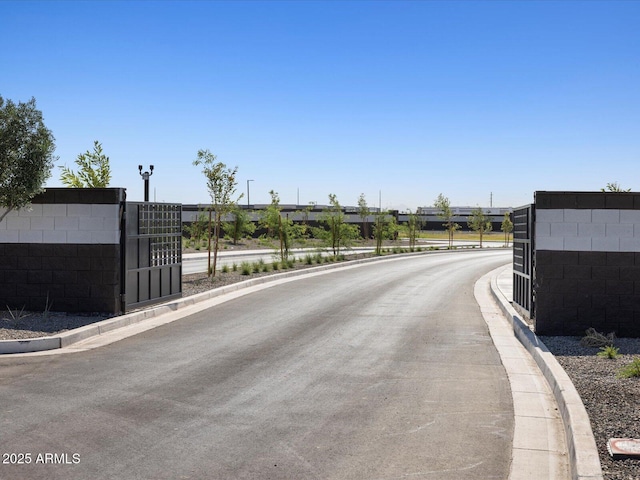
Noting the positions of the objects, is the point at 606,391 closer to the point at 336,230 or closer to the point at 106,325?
the point at 106,325

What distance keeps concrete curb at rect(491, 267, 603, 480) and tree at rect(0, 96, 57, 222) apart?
9.76 meters

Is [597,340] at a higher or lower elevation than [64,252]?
lower

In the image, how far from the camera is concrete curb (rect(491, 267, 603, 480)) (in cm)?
534

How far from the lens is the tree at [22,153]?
12516mm

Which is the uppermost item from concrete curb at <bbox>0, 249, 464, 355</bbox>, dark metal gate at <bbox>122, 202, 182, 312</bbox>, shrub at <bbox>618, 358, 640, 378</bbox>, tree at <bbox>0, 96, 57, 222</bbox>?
tree at <bbox>0, 96, 57, 222</bbox>

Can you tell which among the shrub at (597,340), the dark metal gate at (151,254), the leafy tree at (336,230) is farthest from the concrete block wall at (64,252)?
the leafy tree at (336,230)

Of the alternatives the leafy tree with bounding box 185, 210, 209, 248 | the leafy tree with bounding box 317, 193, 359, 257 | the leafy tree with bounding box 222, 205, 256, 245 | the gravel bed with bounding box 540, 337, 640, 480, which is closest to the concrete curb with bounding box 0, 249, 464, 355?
the gravel bed with bounding box 540, 337, 640, 480

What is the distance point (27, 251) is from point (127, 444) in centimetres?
880

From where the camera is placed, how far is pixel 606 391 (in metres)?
7.67

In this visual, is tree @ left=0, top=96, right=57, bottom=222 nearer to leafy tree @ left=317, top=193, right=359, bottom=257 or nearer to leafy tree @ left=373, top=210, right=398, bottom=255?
leafy tree @ left=317, top=193, right=359, bottom=257

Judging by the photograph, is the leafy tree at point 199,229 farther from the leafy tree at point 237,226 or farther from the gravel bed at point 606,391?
the gravel bed at point 606,391

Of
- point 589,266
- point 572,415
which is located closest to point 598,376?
point 572,415

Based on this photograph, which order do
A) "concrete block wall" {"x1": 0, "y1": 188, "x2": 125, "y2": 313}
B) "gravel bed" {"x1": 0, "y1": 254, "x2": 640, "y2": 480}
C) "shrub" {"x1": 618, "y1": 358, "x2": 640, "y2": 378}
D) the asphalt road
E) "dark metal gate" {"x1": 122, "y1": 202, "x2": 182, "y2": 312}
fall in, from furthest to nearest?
"dark metal gate" {"x1": 122, "y1": 202, "x2": 182, "y2": 312}, "concrete block wall" {"x1": 0, "y1": 188, "x2": 125, "y2": 313}, "shrub" {"x1": 618, "y1": 358, "x2": 640, "y2": 378}, "gravel bed" {"x1": 0, "y1": 254, "x2": 640, "y2": 480}, the asphalt road

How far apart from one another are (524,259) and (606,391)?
6.25 m
